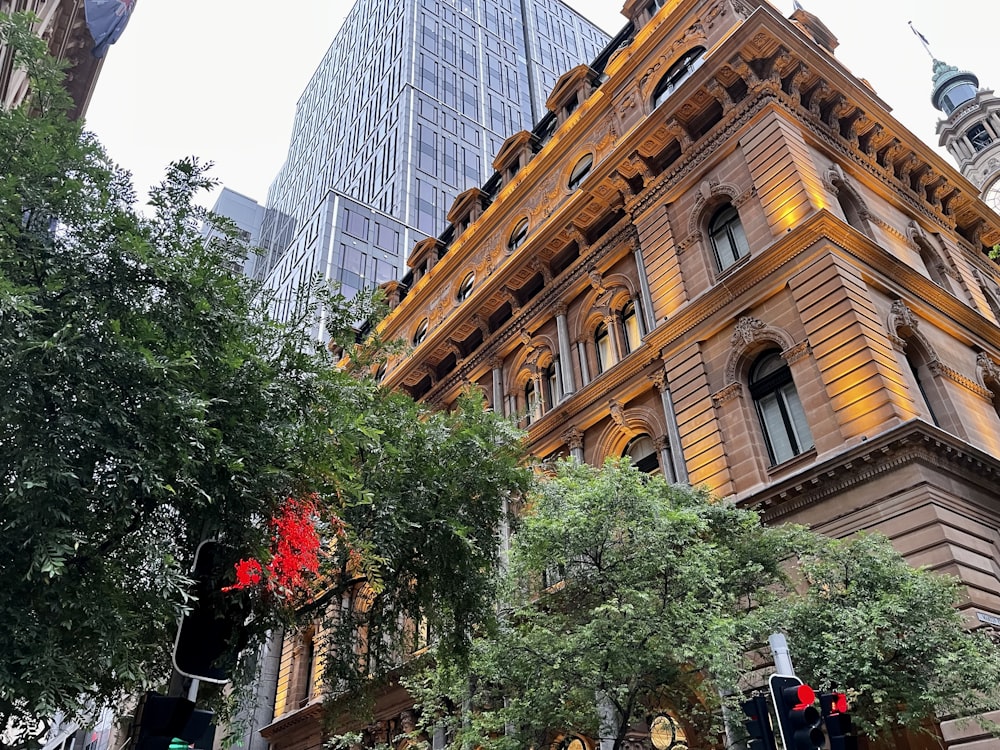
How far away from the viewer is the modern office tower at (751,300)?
14602mm

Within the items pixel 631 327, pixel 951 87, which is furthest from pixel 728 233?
pixel 951 87

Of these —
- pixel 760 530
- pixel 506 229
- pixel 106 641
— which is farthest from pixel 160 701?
pixel 506 229

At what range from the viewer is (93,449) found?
750cm

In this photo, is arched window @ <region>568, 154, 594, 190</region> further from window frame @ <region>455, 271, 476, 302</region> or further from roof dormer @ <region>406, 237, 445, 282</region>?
roof dormer @ <region>406, 237, 445, 282</region>

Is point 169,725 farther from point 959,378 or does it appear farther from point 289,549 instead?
point 959,378

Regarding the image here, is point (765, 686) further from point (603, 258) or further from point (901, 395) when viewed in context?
point (603, 258)

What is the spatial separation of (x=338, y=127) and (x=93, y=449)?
86.4 m

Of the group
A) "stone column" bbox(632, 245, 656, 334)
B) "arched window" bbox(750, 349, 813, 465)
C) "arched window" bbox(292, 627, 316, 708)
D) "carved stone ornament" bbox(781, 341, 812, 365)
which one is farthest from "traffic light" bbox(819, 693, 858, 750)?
"arched window" bbox(292, 627, 316, 708)

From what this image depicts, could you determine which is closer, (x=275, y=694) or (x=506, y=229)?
(x=506, y=229)

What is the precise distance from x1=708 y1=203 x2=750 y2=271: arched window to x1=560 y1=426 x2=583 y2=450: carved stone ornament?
6.29m

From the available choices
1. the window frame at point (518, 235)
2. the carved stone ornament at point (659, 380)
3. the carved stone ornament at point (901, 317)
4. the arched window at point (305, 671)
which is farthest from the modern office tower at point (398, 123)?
the carved stone ornament at point (901, 317)

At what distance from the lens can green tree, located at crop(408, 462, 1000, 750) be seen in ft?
33.7

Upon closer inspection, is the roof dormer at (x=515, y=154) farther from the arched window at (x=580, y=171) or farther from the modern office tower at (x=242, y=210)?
the modern office tower at (x=242, y=210)

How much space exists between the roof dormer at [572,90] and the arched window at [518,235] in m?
4.64
